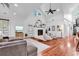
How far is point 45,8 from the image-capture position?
4316mm

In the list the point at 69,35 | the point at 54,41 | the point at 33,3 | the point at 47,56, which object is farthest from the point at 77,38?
the point at 33,3

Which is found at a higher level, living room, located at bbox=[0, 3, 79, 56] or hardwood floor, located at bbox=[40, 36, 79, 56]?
living room, located at bbox=[0, 3, 79, 56]

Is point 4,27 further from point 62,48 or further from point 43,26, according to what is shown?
point 62,48

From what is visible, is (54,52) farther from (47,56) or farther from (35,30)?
(35,30)

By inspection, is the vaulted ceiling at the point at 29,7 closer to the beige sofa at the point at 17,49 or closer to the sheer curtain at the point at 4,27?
the sheer curtain at the point at 4,27

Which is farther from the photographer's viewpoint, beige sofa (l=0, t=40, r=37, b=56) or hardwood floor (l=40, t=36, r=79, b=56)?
hardwood floor (l=40, t=36, r=79, b=56)

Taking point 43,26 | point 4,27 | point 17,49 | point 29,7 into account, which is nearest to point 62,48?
point 43,26

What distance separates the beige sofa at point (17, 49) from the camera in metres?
3.98

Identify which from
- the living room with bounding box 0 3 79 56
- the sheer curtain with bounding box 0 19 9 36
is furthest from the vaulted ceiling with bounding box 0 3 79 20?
the sheer curtain with bounding box 0 19 9 36

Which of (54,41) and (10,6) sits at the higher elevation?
(10,6)

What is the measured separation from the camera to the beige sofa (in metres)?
3.98

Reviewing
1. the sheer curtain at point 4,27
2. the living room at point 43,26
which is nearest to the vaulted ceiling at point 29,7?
the living room at point 43,26

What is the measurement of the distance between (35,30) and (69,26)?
77 cm

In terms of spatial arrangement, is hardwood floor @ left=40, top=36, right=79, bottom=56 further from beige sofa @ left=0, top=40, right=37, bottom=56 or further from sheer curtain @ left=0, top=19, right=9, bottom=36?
sheer curtain @ left=0, top=19, right=9, bottom=36
